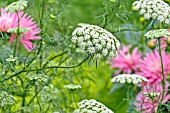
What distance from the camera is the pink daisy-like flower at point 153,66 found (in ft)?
7.91

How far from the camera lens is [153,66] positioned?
8.07 feet

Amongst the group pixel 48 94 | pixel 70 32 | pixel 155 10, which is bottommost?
pixel 48 94

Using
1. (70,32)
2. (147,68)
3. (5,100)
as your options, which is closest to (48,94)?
(5,100)

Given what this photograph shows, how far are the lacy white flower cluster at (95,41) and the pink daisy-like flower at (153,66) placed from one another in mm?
754

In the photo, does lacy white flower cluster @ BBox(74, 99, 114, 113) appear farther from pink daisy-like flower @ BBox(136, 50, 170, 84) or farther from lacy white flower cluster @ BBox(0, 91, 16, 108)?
pink daisy-like flower @ BBox(136, 50, 170, 84)

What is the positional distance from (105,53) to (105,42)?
3 centimetres

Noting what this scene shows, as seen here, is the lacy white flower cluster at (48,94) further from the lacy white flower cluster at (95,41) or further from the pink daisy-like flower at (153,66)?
the pink daisy-like flower at (153,66)

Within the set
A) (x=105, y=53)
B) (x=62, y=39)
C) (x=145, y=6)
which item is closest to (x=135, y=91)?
(x=62, y=39)

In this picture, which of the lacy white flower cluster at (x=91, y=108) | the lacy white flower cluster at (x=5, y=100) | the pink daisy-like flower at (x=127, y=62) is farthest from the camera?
the pink daisy-like flower at (x=127, y=62)

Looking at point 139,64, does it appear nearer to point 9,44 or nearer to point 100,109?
point 9,44

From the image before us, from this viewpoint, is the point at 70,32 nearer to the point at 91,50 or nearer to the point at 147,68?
the point at 147,68

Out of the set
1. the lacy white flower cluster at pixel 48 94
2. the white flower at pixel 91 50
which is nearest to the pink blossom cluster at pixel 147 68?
the lacy white flower cluster at pixel 48 94

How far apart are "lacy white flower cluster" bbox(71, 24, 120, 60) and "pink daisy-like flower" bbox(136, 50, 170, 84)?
2.47 feet

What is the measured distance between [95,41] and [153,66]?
34.5 inches
